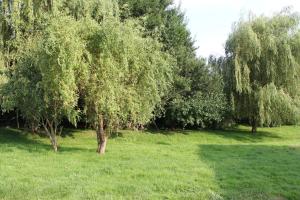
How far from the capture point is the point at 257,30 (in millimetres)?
31781

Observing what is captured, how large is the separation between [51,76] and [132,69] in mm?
3174

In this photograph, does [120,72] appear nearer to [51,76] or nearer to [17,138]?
[51,76]

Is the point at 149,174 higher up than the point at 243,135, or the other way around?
the point at 243,135

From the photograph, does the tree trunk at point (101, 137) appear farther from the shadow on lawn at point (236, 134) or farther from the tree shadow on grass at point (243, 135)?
the tree shadow on grass at point (243, 135)

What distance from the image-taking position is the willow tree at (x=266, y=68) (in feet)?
99.0

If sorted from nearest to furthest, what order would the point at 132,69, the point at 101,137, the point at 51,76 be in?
1. the point at 51,76
2. the point at 132,69
3. the point at 101,137

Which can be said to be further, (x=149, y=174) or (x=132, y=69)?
(x=132, y=69)

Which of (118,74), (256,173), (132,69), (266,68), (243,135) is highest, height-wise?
(266,68)

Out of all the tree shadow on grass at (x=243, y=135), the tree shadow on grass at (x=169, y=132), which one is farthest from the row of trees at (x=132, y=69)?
the tree shadow on grass at (x=243, y=135)

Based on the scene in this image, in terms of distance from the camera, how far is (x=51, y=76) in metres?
16.0

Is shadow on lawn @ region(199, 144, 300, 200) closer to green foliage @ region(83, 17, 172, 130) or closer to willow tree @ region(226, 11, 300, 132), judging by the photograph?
green foliage @ region(83, 17, 172, 130)

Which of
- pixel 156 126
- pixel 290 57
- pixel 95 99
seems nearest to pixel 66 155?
pixel 95 99

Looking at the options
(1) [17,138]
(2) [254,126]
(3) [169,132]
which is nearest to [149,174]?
(1) [17,138]

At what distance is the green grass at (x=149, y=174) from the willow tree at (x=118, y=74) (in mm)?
1584
